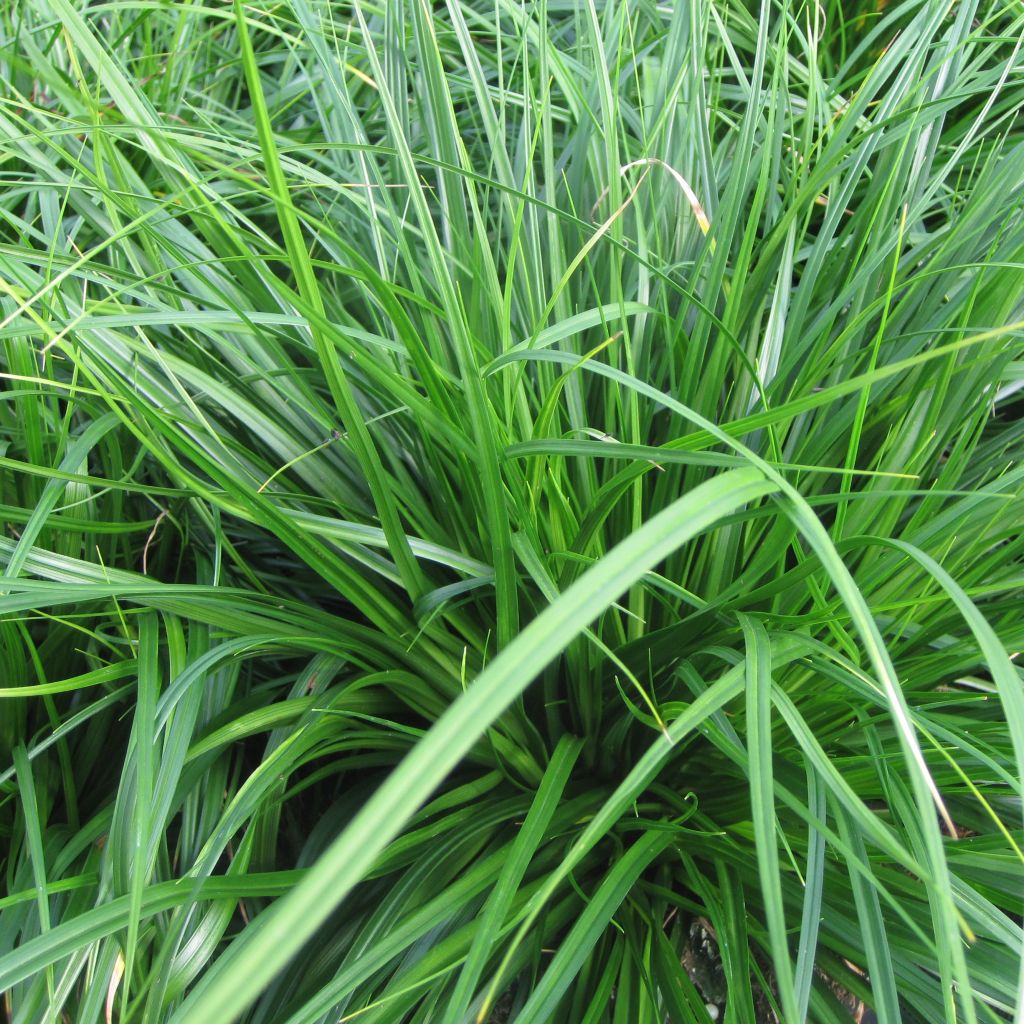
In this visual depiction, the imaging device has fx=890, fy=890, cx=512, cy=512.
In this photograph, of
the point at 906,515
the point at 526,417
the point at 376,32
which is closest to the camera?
the point at 526,417

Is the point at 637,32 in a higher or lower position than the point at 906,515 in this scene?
higher

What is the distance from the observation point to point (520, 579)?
31.1 inches

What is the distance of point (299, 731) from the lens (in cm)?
69

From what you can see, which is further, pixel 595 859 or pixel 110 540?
pixel 110 540

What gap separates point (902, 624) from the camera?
692 millimetres

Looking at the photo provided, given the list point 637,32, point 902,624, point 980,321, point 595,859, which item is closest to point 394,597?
point 595,859

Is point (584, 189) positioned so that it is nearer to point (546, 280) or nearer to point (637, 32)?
point (546, 280)

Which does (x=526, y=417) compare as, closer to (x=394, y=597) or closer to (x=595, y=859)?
(x=394, y=597)

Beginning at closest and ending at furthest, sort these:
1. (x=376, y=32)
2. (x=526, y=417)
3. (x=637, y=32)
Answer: (x=526, y=417) < (x=637, y=32) < (x=376, y=32)

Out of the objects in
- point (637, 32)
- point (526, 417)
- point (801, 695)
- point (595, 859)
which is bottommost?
point (595, 859)

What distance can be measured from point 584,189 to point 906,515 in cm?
50

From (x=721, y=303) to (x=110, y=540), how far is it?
0.68 metres

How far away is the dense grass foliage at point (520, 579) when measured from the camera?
62cm

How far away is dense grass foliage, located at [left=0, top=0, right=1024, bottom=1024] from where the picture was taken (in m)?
0.62
